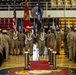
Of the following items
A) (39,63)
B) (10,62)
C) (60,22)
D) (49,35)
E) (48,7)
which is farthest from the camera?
(48,7)

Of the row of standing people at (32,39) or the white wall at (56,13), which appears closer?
the row of standing people at (32,39)

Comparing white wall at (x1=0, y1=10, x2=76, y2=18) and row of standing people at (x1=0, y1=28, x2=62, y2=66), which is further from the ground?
white wall at (x1=0, y1=10, x2=76, y2=18)

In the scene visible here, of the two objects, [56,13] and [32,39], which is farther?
[56,13]

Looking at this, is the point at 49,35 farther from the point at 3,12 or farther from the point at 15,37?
the point at 3,12

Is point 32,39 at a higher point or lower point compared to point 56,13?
lower

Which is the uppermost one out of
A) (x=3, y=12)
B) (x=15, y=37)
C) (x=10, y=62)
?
(x=3, y=12)

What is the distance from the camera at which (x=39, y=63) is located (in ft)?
48.2

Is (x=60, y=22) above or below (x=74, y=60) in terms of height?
above

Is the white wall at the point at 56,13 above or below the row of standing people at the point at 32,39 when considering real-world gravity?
above

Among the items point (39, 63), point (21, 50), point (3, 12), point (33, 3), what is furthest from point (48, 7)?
point (39, 63)

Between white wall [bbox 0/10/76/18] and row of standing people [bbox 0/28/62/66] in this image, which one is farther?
white wall [bbox 0/10/76/18]

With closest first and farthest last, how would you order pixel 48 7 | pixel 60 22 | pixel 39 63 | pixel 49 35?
1. pixel 39 63
2. pixel 49 35
3. pixel 60 22
4. pixel 48 7

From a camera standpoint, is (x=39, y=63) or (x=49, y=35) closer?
(x=39, y=63)

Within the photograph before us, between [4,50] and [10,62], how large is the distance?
892 millimetres
